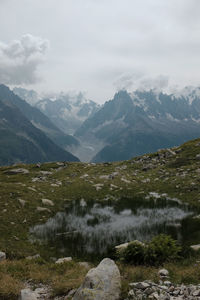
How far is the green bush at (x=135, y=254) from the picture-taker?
12281 mm

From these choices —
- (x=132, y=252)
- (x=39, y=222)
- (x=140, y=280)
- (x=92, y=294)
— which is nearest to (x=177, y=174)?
(x=39, y=222)

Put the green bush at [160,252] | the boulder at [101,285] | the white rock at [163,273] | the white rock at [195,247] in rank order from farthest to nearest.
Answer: the white rock at [195,247]
the green bush at [160,252]
the white rock at [163,273]
the boulder at [101,285]

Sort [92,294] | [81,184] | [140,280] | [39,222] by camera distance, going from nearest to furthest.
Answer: [92,294] < [140,280] < [39,222] < [81,184]

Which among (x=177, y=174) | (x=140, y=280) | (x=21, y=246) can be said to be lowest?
(x=21, y=246)

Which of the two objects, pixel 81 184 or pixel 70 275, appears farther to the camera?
pixel 81 184

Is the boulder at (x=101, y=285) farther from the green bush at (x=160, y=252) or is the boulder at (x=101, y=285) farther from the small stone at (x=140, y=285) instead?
the green bush at (x=160, y=252)

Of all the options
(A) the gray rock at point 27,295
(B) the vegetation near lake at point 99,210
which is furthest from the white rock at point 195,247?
(A) the gray rock at point 27,295

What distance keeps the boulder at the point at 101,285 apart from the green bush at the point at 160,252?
3.38 metres

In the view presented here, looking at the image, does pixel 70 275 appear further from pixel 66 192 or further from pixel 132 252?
pixel 66 192

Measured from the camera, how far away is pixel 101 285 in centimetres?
857

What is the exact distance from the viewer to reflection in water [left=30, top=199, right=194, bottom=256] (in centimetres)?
1718

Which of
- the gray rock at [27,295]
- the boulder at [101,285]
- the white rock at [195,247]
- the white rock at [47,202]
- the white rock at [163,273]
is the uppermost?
the boulder at [101,285]

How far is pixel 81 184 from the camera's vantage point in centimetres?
3828

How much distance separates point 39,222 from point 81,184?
1615 cm
